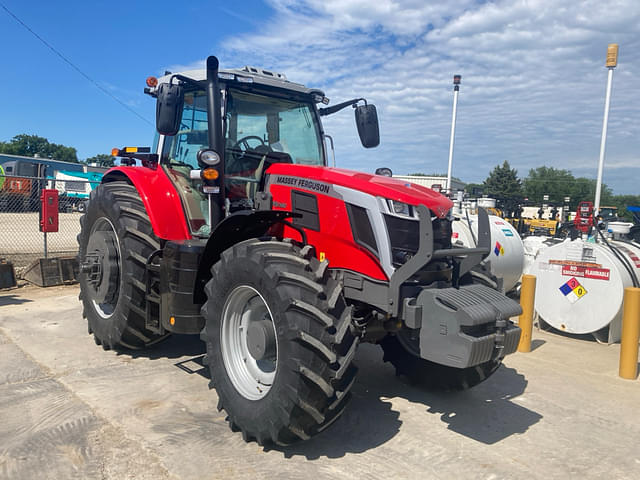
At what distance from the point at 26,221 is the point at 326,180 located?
21.8 meters

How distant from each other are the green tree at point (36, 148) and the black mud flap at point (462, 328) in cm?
8584

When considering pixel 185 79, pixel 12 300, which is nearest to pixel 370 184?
pixel 185 79

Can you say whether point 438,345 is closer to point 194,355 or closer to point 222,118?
point 222,118

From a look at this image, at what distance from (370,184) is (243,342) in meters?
1.47

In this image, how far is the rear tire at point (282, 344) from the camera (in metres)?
2.94

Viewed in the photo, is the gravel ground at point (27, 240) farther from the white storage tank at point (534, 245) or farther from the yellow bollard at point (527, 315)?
the white storage tank at point (534, 245)

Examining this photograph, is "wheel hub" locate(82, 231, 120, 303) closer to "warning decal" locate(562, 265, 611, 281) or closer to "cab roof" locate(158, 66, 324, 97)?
"cab roof" locate(158, 66, 324, 97)

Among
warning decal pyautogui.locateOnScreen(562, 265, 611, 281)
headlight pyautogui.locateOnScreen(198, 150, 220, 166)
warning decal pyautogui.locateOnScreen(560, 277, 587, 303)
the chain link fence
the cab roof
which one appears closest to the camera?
headlight pyautogui.locateOnScreen(198, 150, 220, 166)

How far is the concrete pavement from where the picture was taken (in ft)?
10.2

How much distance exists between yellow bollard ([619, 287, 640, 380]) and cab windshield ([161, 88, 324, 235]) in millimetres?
3577

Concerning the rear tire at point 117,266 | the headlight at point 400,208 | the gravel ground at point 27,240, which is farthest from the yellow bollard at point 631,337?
the gravel ground at point 27,240

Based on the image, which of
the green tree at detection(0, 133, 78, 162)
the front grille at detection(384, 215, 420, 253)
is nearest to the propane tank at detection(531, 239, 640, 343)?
the front grille at detection(384, 215, 420, 253)

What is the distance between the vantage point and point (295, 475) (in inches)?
118

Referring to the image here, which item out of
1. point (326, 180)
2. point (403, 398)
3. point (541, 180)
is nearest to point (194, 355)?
point (403, 398)
